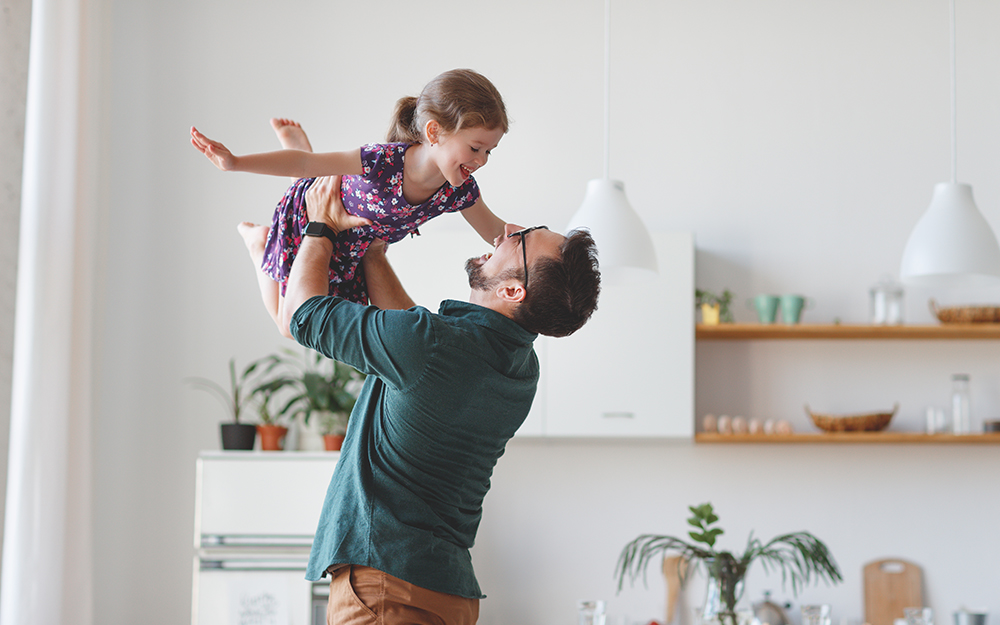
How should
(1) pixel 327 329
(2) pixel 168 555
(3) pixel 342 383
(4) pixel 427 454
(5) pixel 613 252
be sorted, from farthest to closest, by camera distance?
(2) pixel 168 555 < (3) pixel 342 383 < (5) pixel 613 252 < (4) pixel 427 454 < (1) pixel 327 329

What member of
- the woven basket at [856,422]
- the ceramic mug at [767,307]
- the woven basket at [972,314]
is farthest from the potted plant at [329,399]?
the woven basket at [972,314]

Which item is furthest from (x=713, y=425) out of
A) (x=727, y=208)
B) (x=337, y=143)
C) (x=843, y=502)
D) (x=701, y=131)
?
(x=337, y=143)

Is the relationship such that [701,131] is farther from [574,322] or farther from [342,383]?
[574,322]

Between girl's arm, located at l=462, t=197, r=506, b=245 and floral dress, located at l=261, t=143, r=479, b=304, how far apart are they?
0.03 m

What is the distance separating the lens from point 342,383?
3.91m

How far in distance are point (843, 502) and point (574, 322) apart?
114 inches

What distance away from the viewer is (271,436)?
3.81 m

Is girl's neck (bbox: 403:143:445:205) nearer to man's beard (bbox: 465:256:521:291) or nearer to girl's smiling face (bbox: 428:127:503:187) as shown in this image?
girl's smiling face (bbox: 428:127:503:187)

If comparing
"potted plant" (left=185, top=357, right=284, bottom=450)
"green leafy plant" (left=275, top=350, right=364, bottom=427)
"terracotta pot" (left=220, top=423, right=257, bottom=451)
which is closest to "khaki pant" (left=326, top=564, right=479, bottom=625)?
"green leafy plant" (left=275, top=350, right=364, bottom=427)

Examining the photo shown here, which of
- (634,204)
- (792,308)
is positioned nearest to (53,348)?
(634,204)

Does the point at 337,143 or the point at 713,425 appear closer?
the point at 713,425

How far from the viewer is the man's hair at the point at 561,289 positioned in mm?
1658

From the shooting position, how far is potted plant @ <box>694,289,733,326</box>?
391cm

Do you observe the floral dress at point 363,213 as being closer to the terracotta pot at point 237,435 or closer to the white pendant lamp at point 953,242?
the white pendant lamp at point 953,242
